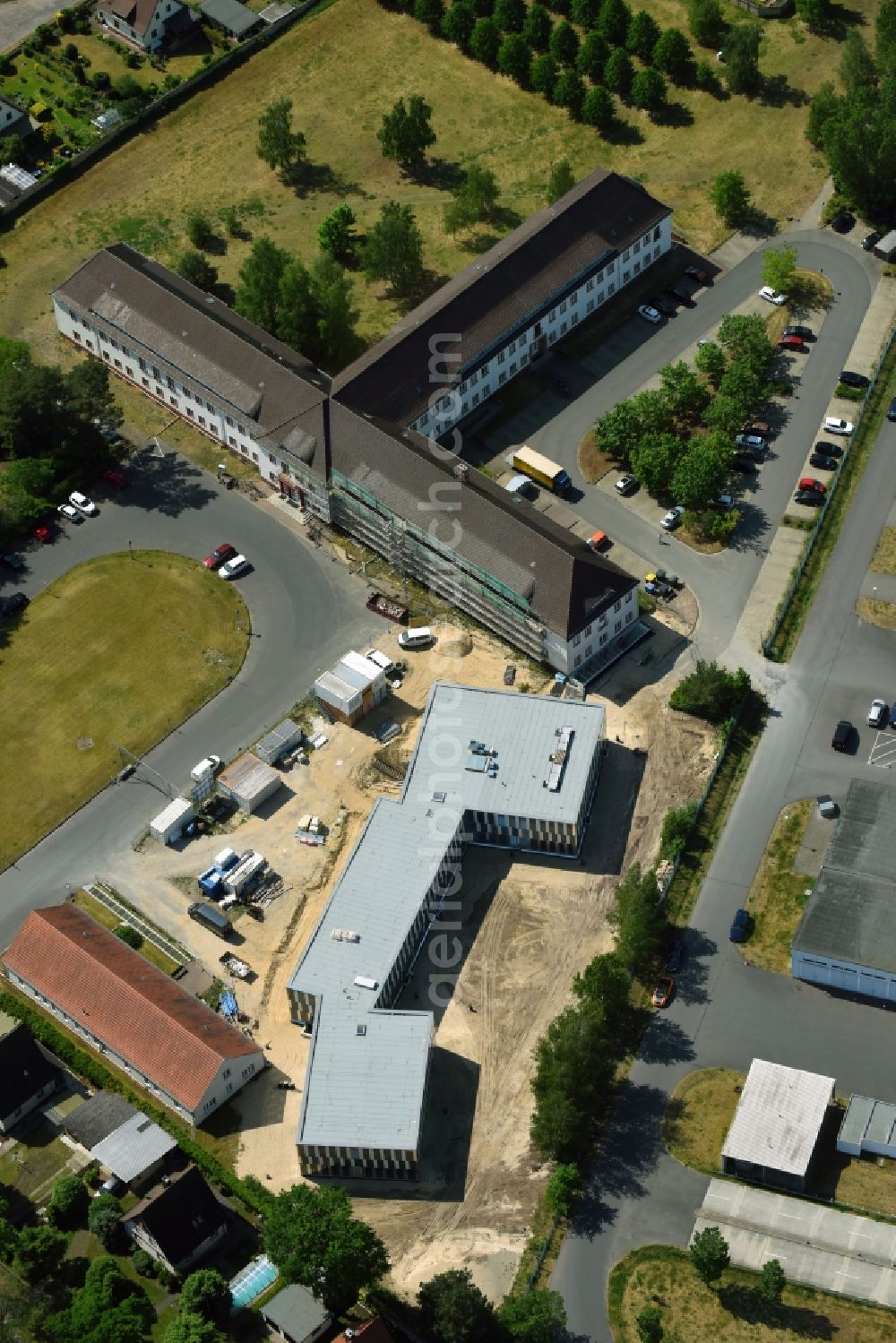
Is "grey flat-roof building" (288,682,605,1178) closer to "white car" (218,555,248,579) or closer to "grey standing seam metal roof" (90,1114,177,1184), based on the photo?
"grey standing seam metal roof" (90,1114,177,1184)

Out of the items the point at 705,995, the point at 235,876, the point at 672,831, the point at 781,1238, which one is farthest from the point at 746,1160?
the point at 235,876

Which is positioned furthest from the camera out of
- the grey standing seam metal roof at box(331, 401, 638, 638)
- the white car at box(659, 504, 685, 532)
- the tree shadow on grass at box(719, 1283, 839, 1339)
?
the white car at box(659, 504, 685, 532)

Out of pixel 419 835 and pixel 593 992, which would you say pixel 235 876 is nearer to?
pixel 419 835

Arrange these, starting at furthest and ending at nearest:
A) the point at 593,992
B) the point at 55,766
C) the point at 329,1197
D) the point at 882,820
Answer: the point at 55,766 → the point at 882,820 → the point at 593,992 → the point at 329,1197

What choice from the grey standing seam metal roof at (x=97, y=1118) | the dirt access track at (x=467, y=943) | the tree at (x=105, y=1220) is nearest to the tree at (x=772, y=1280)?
the dirt access track at (x=467, y=943)

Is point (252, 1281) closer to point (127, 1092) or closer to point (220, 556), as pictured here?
point (127, 1092)

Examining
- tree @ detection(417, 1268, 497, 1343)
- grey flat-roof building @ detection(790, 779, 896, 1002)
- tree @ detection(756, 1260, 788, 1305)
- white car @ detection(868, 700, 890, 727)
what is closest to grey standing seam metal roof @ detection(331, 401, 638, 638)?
white car @ detection(868, 700, 890, 727)

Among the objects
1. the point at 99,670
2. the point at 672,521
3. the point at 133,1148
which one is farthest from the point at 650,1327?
the point at 672,521
